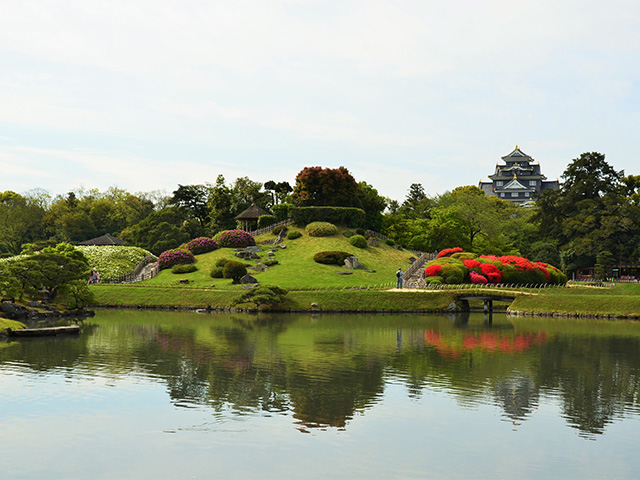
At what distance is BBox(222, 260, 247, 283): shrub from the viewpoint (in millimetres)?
84375

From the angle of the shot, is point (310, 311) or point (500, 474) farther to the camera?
point (310, 311)

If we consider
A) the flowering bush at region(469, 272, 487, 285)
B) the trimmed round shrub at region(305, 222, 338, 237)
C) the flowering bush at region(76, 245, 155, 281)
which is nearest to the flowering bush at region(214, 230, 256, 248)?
the trimmed round shrub at region(305, 222, 338, 237)

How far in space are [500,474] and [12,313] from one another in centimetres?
5542

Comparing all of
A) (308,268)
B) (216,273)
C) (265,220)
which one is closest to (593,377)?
(308,268)

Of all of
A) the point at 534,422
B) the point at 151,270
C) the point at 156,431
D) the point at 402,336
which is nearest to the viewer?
the point at 156,431

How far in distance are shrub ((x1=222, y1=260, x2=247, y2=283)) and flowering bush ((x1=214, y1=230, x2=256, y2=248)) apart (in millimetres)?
15667

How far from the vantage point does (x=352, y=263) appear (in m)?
92.2

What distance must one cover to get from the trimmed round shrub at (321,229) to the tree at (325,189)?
784 cm

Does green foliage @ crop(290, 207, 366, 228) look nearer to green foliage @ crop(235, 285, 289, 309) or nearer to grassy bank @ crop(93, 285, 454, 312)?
grassy bank @ crop(93, 285, 454, 312)

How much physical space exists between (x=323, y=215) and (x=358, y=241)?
36.5ft

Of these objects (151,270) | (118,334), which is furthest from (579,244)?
(118,334)

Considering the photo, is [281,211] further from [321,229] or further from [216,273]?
[216,273]

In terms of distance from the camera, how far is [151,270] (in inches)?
3637

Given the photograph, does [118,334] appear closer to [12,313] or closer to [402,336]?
[12,313]
